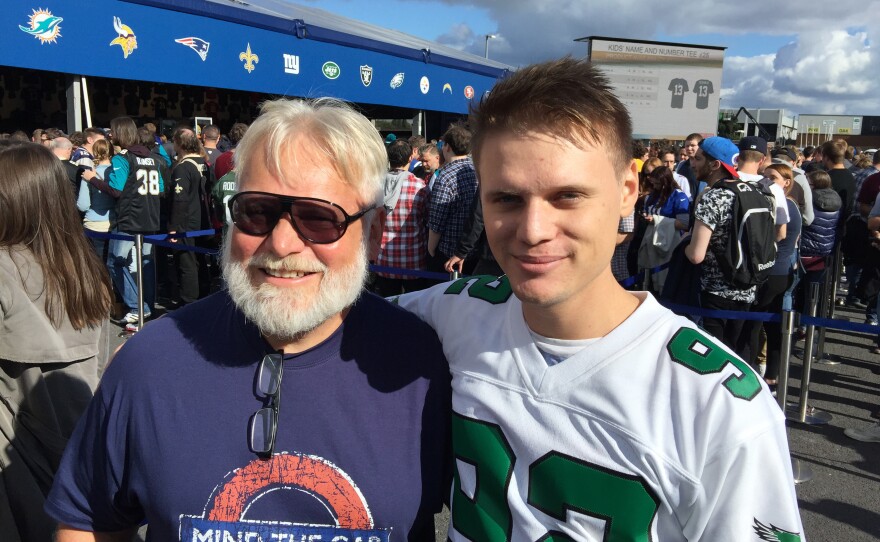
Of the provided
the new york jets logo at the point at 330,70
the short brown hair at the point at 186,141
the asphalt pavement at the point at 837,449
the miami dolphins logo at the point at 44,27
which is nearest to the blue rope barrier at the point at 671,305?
the asphalt pavement at the point at 837,449

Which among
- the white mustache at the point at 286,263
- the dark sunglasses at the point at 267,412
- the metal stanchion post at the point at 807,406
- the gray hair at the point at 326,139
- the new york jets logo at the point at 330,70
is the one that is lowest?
the metal stanchion post at the point at 807,406

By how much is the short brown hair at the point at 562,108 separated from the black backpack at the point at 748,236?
11.4 ft

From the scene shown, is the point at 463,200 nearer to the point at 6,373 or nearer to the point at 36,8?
the point at 6,373

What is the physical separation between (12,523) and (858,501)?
14.3ft

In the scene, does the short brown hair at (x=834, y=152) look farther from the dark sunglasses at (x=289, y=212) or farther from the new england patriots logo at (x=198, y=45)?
the new england patriots logo at (x=198, y=45)

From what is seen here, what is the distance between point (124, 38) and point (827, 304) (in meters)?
11.7

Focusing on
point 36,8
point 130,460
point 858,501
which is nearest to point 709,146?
point 858,501

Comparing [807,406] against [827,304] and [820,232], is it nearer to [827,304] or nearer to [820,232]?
[820,232]

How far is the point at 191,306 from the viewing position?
5.82 feet

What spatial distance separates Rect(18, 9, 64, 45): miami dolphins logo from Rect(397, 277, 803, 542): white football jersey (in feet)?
37.4

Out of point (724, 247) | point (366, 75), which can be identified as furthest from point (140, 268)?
point (366, 75)

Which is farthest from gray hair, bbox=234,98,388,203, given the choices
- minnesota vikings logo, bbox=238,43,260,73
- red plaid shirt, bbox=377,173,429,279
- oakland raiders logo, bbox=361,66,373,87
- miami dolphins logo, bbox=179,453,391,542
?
oakland raiders logo, bbox=361,66,373,87

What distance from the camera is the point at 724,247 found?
465cm

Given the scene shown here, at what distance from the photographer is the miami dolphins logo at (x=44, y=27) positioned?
33.1 ft
